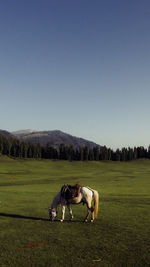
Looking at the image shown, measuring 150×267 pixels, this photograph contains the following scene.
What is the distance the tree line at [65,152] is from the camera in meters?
159

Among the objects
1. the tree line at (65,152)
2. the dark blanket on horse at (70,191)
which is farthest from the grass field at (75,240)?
the tree line at (65,152)

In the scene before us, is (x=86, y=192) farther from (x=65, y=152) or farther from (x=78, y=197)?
(x=65, y=152)

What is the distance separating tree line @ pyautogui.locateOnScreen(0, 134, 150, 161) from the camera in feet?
521

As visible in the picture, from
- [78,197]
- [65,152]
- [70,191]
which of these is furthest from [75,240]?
[65,152]

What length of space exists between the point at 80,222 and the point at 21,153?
145 m

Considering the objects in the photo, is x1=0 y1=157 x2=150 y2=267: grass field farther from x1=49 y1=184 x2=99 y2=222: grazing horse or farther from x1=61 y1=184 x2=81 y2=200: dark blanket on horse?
x1=61 y1=184 x2=81 y2=200: dark blanket on horse

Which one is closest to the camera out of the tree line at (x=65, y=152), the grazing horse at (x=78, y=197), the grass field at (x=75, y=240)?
the grass field at (x=75, y=240)

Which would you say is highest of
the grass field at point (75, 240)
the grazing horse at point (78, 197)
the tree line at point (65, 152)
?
the tree line at point (65, 152)

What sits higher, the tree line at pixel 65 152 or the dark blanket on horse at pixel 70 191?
the tree line at pixel 65 152

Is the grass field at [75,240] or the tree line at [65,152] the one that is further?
the tree line at [65,152]

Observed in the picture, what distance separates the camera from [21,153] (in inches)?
6166

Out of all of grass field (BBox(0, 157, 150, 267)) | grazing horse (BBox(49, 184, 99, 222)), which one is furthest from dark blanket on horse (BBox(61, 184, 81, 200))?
grass field (BBox(0, 157, 150, 267))

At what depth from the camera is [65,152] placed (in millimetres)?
169500

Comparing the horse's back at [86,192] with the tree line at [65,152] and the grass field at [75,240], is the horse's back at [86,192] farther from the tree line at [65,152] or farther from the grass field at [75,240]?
the tree line at [65,152]
